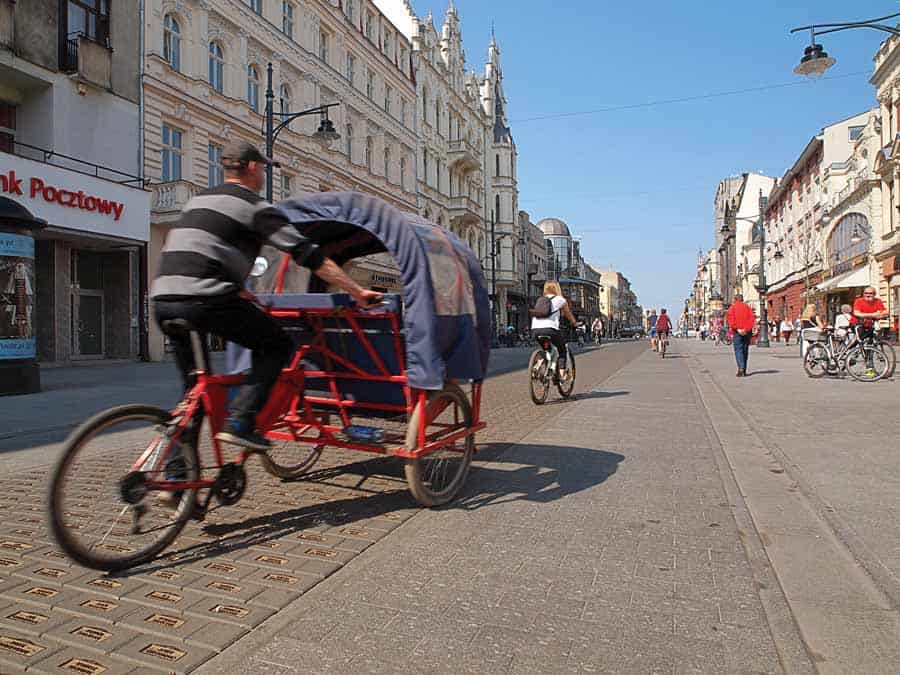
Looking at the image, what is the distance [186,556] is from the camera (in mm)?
3402

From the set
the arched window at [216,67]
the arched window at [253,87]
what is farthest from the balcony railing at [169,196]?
the arched window at [253,87]

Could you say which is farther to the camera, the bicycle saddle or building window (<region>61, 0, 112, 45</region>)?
building window (<region>61, 0, 112, 45</region>)

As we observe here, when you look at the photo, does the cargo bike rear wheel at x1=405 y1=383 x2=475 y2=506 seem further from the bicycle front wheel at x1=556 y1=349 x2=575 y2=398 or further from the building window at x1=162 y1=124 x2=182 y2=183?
the building window at x1=162 y1=124 x2=182 y2=183

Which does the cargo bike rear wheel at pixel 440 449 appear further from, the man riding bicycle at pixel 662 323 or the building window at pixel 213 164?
the building window at pixel 213 164

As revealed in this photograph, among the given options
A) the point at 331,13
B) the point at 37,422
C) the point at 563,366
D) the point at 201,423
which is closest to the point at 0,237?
the point at 37,422

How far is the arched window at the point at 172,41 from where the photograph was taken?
23.0 meters

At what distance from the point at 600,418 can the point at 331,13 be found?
30.6 metres

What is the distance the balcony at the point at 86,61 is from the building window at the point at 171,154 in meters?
2.76

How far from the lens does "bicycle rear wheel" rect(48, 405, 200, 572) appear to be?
10.0ft

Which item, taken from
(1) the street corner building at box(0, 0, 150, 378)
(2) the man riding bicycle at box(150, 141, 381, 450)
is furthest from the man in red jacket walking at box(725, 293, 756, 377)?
(1) the street corner building at box(0, 0, 150, 378)

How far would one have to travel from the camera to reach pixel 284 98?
30.4 m

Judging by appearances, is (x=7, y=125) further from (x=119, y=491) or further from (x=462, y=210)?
(x=462, y=210)

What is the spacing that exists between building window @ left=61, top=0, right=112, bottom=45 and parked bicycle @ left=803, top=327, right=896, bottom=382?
66.4 feet

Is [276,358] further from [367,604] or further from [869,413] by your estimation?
[869,413]
